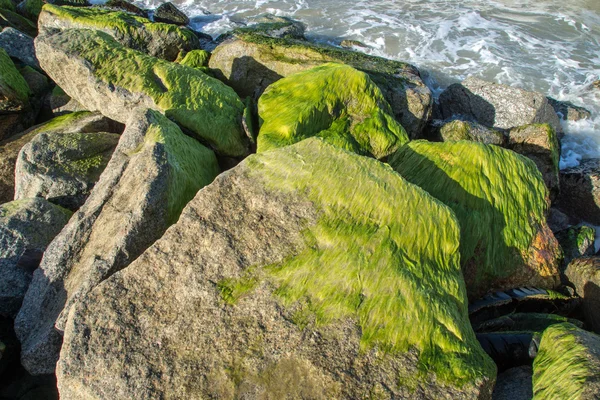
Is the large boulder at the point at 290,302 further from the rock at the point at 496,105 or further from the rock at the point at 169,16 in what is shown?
the rock at the point at 169,16

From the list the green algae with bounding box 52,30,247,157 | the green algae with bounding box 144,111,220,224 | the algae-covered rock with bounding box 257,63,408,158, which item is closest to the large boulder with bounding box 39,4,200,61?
the green algae with bounding box 52,30,247,157

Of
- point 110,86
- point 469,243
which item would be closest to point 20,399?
point 110,86

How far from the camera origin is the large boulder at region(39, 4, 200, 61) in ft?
24.8

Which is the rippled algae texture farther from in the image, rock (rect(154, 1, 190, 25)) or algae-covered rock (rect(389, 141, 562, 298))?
rock (rect(154, 1, 190, 25))

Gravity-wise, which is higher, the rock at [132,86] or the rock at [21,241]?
the rock at [132,86]

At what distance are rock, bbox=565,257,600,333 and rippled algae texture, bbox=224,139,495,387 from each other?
159 centimetres

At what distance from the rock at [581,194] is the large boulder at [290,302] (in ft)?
12.5

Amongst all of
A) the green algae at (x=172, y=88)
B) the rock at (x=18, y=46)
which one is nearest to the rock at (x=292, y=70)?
the green algae at (x=172, y=88)

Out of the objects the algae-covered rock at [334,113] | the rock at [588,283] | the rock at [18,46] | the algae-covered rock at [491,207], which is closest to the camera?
the rock at [588,283]

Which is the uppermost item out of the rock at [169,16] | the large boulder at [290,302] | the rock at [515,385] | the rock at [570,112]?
the large boulder at [290,302]

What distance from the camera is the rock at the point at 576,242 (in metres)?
5.24

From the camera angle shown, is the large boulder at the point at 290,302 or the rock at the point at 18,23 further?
the rock at the point at 18,23

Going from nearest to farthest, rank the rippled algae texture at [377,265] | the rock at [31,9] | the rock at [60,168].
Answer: the rippled algae texture at [377,265] → the rock at [60,168] → the rock at [31,9]

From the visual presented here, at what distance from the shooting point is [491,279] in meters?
4.48
